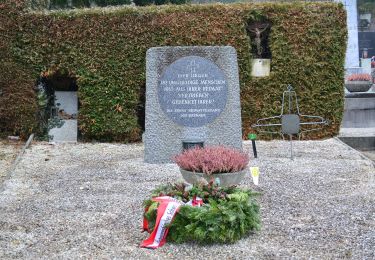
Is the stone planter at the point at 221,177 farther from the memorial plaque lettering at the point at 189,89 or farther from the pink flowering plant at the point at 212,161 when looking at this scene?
the memorial plaque lettering at the point at 189,89

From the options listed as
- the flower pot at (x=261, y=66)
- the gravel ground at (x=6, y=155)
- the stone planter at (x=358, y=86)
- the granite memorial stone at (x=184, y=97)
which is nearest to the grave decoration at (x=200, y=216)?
the gravel ground at (x=6, y=155)

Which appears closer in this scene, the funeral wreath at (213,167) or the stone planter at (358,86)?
the funeral wreath at (213,167)

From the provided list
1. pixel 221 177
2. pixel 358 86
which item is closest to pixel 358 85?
pixel 358 86

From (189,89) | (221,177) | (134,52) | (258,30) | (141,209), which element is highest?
(258,30)

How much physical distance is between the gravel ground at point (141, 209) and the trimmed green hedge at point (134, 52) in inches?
72.2

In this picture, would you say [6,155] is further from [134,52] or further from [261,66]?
[261,66]

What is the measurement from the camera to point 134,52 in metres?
11.1

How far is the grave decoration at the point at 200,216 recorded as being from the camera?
461cm

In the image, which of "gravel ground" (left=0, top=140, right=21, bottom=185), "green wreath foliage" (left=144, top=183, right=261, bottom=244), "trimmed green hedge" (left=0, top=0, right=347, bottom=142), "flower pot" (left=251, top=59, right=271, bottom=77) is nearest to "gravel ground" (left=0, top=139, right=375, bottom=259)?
"green wreath foliage" (left=144, top=183, right=261, bottom=244)

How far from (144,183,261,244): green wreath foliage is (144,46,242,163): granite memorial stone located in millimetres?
3687

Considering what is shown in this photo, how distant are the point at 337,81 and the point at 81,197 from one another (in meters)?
6.73

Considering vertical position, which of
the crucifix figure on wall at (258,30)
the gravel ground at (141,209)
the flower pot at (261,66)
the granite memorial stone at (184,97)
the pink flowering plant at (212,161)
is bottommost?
the gravel ground at (141,209)

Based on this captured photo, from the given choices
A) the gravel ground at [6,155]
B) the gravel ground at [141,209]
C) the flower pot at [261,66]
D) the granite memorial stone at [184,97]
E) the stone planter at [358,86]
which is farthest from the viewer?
the stone planter at [358,86]

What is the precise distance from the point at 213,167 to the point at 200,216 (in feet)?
3.56
